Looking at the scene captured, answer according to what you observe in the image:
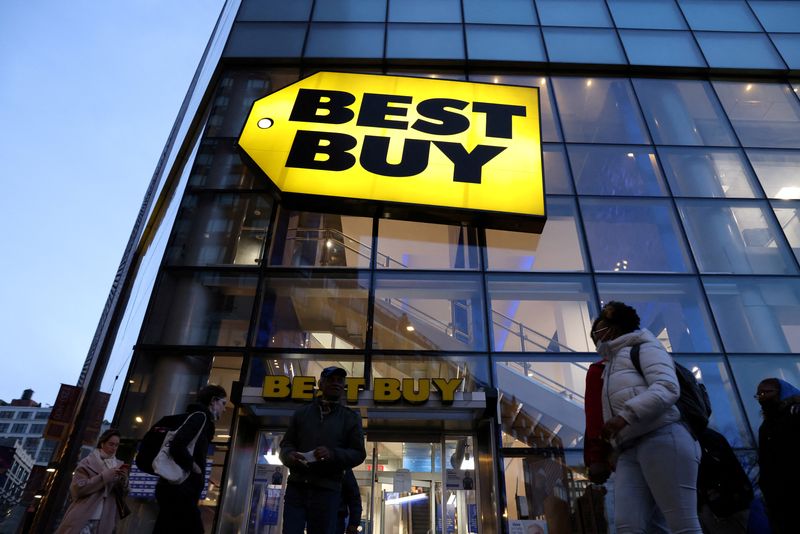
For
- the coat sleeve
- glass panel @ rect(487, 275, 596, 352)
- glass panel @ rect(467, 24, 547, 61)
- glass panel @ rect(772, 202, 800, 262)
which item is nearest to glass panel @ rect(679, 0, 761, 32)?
glass panel @ rect(467, 24, 547, 61)

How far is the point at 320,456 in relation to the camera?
344 centimetres

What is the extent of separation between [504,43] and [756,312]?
7911 millimetres

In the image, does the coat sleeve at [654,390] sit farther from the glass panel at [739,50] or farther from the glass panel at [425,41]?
the glass panel at [739,50]

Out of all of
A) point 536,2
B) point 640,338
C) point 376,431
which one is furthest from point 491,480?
point 536,2

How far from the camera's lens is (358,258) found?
885 cm

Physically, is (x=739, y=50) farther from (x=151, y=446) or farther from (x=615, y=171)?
(x=151, y=446)

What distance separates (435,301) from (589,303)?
2.55m

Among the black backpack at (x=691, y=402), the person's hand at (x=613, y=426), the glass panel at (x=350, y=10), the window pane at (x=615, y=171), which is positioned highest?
the glass panel at (x=350, y=10)

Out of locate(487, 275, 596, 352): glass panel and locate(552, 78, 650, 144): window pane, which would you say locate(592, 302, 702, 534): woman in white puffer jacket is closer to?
locate(487, 275, 596, 352): glass panel

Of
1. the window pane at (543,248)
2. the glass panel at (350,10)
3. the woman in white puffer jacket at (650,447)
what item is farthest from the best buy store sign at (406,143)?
the woman in white puffer jacket at (650,447)

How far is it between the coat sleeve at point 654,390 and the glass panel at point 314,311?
5.41 m

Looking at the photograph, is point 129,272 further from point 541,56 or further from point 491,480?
point 541,56

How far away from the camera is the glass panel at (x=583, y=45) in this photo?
1196 cm

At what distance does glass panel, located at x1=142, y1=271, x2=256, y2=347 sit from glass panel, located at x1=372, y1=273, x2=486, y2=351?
218 centimetres
